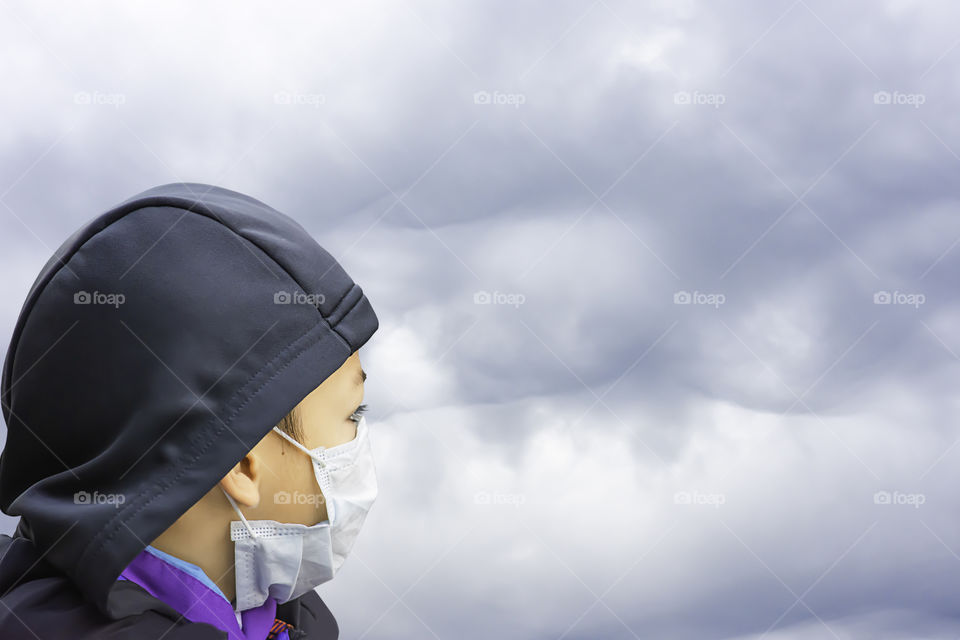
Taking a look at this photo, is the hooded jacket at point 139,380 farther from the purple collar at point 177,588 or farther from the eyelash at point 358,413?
the eyelash at point 358,413

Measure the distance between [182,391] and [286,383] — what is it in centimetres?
32

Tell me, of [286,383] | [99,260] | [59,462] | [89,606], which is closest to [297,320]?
[286,383]

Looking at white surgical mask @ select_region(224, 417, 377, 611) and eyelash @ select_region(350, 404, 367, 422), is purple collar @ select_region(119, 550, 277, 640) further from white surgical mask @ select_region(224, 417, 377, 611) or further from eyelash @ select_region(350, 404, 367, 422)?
eyelash @ select_region(350, 404, 367, 422)

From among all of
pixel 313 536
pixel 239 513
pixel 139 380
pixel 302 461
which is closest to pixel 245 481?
pixel 239 513

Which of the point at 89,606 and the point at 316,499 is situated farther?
the point at 316,499

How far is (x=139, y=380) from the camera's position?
265 centimetres

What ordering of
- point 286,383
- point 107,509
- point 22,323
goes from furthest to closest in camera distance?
1. point 22,323
2. point 286,383
3. point 107,509

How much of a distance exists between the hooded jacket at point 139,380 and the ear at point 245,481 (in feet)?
0.50

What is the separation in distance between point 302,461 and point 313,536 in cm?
28

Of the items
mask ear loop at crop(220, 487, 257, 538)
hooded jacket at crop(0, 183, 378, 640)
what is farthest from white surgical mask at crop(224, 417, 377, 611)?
hooded jacket at crop(0, 183, 378, 640)

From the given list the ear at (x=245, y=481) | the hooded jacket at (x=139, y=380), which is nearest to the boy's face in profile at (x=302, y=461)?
the ear at (x=245, y=481)

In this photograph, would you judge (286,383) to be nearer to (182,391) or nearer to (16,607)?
(182,391)

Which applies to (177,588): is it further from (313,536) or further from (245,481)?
(313,536)

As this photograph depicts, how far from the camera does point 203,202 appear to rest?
2.96m
